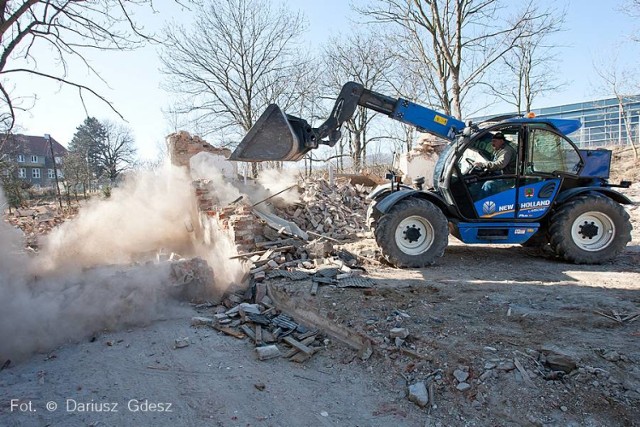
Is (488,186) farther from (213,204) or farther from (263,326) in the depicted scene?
(213,204)

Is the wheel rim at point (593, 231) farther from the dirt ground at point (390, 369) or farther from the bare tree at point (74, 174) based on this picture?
the bare tree at point (74, 174)

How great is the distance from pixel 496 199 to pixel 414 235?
1.42 metres

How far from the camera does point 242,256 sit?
7164 mm

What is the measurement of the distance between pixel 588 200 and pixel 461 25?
12.9 meters

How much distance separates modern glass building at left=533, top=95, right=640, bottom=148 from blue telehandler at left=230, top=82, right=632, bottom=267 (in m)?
16.4

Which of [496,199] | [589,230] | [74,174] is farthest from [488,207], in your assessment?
[74,174]

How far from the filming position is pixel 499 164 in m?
6.34

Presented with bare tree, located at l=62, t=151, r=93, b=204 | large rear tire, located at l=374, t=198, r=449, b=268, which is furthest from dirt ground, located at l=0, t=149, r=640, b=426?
bare tree, located at l=62, t=151, r=93, b=204

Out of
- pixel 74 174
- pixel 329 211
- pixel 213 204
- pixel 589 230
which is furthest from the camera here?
pixel 74 174

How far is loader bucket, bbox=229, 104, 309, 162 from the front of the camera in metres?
5.42

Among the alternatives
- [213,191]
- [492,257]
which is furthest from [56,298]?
[492,257]

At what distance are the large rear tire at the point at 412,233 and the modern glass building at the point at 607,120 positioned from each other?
1794 cm

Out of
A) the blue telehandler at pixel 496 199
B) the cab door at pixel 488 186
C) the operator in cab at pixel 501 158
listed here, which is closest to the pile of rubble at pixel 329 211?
the blue telehandler at pixel 496 199

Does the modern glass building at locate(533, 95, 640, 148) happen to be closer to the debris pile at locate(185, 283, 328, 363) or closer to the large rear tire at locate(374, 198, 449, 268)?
the large rear tire at locate(374, 198, 449, 268)
